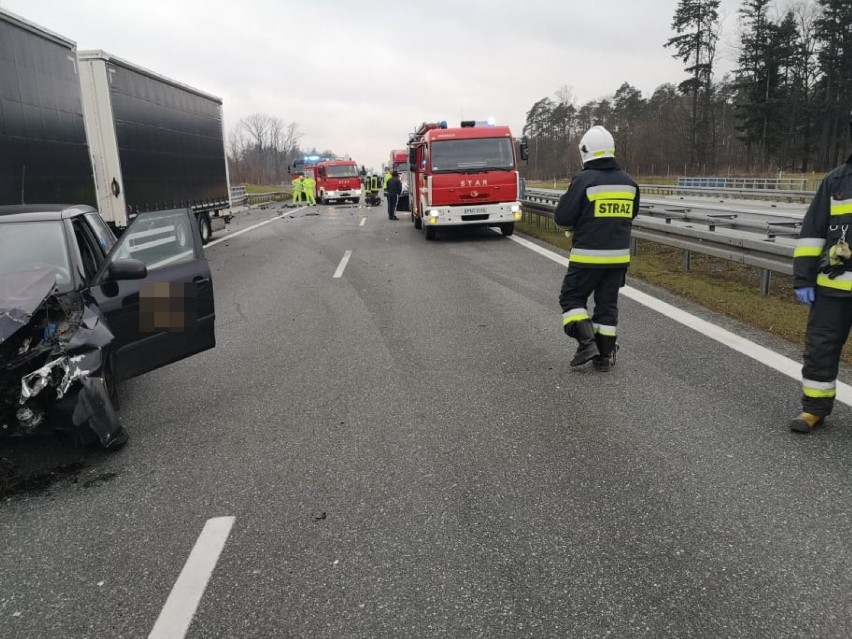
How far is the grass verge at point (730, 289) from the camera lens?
6.82 m

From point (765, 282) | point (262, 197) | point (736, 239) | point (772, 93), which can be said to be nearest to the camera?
point (765, 282)

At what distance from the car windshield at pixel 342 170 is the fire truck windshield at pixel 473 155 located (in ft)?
79.5

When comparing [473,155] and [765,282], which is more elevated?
[473,155]

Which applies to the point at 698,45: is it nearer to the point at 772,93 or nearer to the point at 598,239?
the point at 772,93

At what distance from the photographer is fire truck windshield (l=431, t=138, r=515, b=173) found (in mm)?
15859

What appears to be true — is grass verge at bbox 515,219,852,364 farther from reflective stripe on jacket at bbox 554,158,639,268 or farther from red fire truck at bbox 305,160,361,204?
red fire truck at bbox 305,160,361,204

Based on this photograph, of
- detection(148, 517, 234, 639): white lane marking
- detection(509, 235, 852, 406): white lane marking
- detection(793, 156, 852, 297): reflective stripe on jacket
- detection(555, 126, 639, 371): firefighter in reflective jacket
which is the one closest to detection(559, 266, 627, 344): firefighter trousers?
detection(555, 126, 639, 371): firefighter in reflective jacket

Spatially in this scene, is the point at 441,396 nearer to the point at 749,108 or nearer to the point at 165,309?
the point at 165,309

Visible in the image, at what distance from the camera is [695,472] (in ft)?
12.1

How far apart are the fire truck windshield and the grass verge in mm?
4208

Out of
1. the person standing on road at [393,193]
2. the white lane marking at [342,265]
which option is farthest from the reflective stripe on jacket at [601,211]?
the person standing on road at [393,193]

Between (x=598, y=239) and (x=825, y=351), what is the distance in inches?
77.4

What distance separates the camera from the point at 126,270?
4.70 m

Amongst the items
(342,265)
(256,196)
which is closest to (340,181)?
(256,196)
